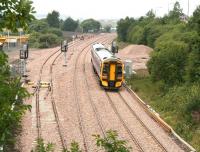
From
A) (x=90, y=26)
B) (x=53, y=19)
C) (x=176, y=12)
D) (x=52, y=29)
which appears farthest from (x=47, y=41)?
(x=90, y=26)

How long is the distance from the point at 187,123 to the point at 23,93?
58.4 feet

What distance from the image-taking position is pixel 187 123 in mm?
24500

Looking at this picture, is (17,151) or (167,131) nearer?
(17,151)

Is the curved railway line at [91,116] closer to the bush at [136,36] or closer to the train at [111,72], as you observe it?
the train at [111,72]

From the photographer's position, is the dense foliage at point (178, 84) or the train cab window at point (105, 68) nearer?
the dense foliage at point (178, 84)

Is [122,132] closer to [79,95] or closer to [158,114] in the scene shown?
[158,114]

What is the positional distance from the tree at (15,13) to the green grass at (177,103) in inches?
581

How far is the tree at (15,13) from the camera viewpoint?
7184 mm

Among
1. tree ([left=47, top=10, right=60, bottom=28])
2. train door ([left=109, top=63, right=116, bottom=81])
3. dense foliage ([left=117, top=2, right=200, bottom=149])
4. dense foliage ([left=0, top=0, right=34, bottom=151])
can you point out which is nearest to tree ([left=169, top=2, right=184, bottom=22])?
tree ([left=47, top=10, right=60, bottom=28])

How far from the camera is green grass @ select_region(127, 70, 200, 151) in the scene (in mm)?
23578

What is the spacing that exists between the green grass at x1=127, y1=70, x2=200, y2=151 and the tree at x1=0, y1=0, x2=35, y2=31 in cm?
1476

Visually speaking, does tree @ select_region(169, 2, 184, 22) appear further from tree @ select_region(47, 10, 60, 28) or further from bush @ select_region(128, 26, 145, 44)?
tree @ select_region(47, 10, 60, 28)

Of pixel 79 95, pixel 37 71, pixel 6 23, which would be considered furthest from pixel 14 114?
pixel 37 71

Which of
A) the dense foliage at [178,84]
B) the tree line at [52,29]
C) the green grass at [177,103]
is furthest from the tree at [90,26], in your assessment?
the green grass at [177,103]
